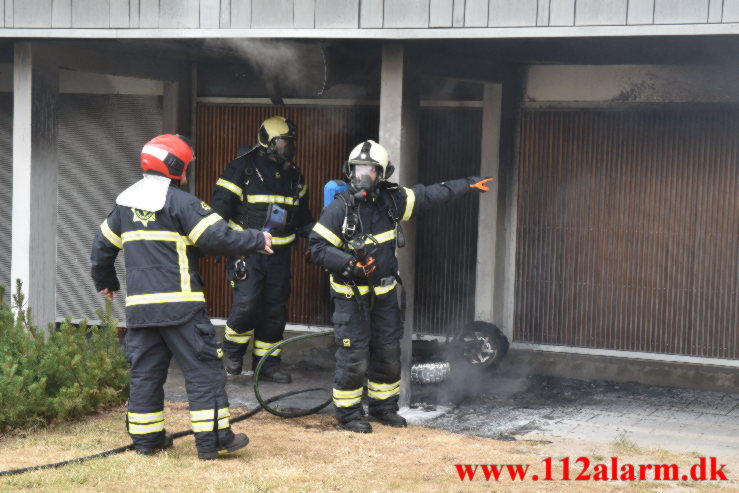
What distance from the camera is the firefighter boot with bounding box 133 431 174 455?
6.01m

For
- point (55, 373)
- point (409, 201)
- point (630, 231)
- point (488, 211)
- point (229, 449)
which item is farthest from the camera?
point (488, 211)

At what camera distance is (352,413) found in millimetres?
6926

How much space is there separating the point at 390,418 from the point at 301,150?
3.39m

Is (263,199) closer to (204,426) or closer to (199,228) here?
(199,228)

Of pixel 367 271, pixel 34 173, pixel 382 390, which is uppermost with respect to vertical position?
pixel 34 173

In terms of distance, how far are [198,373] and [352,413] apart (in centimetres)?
143

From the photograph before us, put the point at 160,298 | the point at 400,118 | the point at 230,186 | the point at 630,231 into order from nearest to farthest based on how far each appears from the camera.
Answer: the point at 160,298 → the point at 400,118 → the point at 230,186 → the point at 630,231

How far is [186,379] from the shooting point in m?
5.92

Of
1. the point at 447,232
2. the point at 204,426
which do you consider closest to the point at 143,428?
the point at 204,426

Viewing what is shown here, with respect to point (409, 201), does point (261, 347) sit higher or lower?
lower

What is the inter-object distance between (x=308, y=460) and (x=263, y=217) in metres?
2.85

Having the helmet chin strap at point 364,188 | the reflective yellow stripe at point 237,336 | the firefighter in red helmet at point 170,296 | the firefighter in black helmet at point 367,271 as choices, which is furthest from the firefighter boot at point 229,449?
the reflective yellow stripe at point 237,336

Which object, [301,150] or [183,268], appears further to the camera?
[301,150]

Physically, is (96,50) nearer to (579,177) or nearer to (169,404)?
(169,404)
